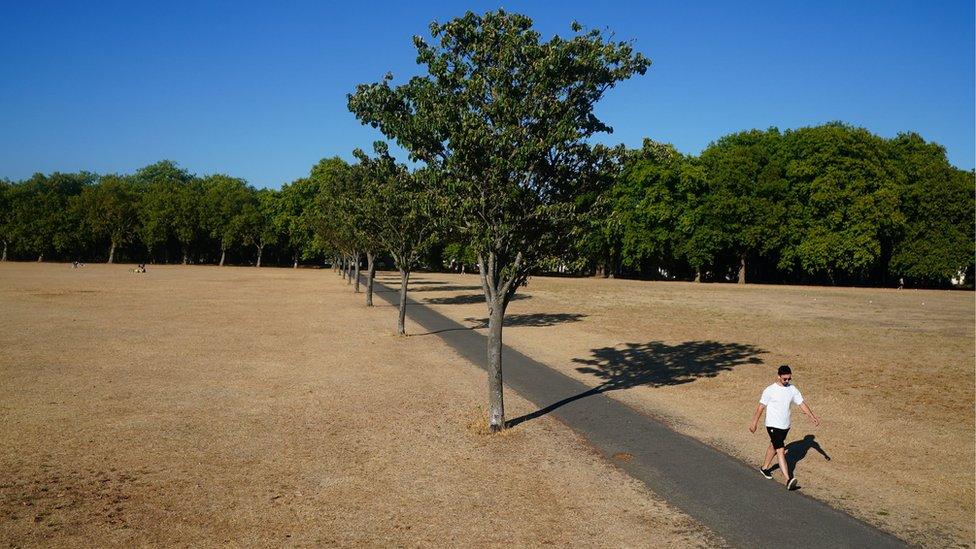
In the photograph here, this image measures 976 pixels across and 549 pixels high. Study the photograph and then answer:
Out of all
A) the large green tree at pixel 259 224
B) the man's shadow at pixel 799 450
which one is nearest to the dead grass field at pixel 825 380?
the man's shadow at pixel 799 450

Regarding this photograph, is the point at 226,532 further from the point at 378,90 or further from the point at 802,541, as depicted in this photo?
the point at 378,90

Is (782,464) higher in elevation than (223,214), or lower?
lower

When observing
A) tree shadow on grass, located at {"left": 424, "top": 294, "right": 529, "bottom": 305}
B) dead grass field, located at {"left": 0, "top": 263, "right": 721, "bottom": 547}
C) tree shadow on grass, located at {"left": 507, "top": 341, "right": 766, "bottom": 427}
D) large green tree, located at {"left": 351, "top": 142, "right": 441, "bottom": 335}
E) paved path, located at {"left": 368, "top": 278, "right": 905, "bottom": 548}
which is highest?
large green tree, located at {"left": 351, "top": 142, "right": 441, "bottom": 335}

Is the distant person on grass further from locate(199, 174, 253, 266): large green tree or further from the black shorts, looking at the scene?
locate(199, 174, 253, 266): large green tree

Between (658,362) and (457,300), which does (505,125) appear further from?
(457,300)

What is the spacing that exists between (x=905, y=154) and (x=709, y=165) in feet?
73.8

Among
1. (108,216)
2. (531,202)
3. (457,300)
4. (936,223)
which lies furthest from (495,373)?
(108,216)

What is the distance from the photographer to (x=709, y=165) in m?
80.0

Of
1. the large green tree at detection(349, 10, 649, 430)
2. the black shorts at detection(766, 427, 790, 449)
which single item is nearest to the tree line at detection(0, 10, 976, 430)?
the large green tree at detection(349, 10, 649, 430)

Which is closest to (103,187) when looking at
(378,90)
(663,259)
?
(663,259)

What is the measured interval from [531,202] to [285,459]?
275 inches

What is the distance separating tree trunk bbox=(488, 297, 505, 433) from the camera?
13.2 meters

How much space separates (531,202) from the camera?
13180 mm

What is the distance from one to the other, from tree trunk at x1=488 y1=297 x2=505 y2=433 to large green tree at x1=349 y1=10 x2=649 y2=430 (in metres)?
0.02
